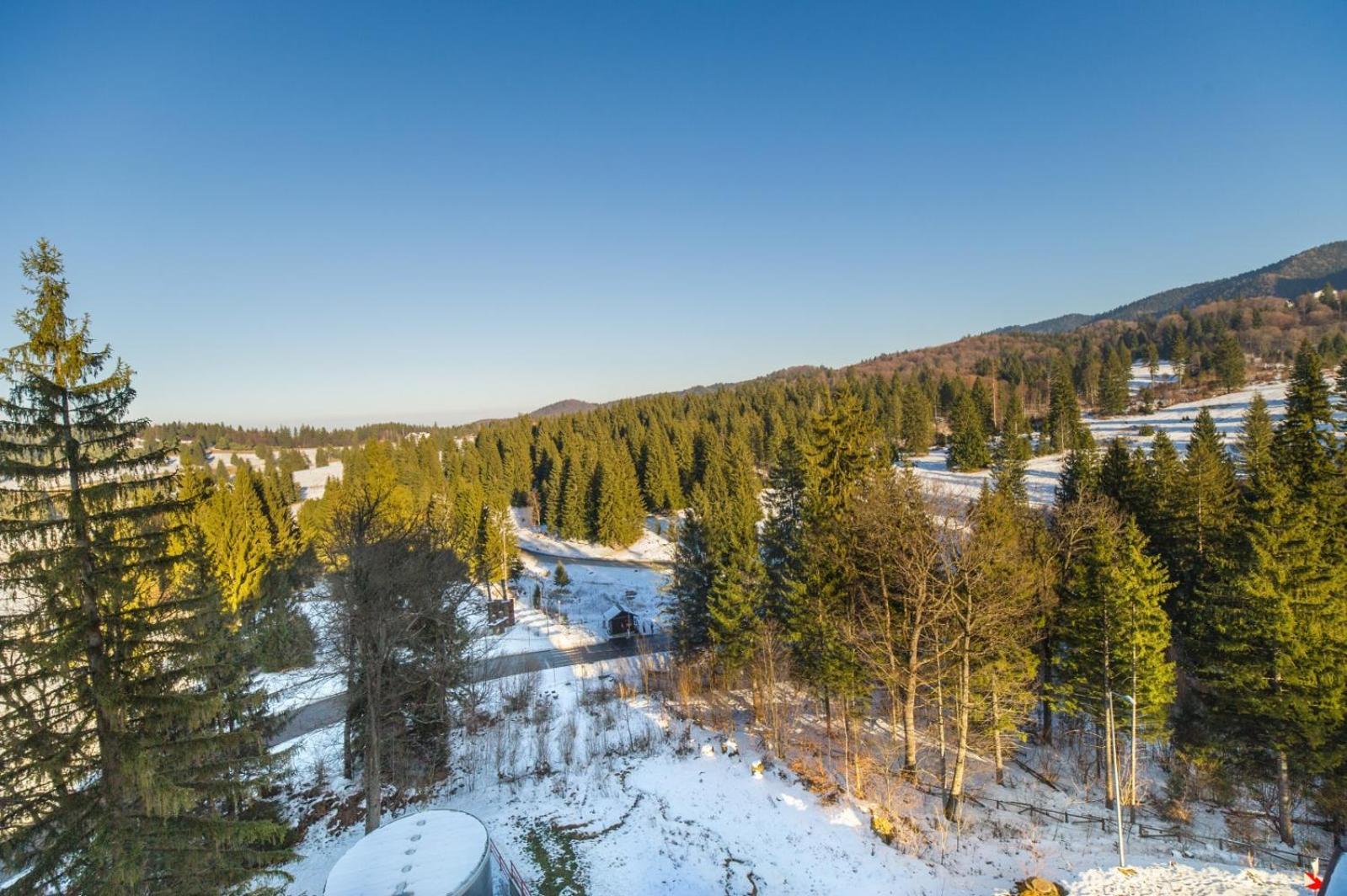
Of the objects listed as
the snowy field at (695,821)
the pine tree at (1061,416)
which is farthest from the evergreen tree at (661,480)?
the pine tree at (1061,416)

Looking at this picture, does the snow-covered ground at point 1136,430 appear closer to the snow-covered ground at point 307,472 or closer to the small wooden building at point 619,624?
the small wooden building at point 619,624

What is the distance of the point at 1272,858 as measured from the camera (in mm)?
15867

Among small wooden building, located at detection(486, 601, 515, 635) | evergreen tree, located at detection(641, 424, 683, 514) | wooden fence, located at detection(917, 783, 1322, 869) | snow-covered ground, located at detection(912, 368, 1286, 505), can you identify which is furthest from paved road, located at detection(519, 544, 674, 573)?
wooden fence, located at detection(917, 783, 1322, 869)

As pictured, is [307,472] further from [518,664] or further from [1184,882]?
[1184,882]

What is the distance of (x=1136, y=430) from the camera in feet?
227

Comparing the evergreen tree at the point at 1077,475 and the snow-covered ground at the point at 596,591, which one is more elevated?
the evergreen tree at the point at 1077,475

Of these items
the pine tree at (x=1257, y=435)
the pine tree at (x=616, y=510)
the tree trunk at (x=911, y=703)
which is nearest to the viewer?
the tree trunk at (x=911, y=703)

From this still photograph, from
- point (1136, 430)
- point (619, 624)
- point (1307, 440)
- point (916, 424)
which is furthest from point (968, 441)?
point (619, 624)

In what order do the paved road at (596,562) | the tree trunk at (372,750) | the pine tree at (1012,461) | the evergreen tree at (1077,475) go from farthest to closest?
the paved road at (596,562), the pine tree at (1012,461), the evergreen tree at (1077,475), the tree trunk at (372,750)

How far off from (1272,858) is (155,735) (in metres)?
26.2

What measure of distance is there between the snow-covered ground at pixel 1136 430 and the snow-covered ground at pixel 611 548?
86.4ft

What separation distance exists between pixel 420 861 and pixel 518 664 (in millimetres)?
17586

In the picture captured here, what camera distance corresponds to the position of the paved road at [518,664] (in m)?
24.9

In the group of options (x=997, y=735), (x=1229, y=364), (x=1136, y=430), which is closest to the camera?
(x=997, y=735)
